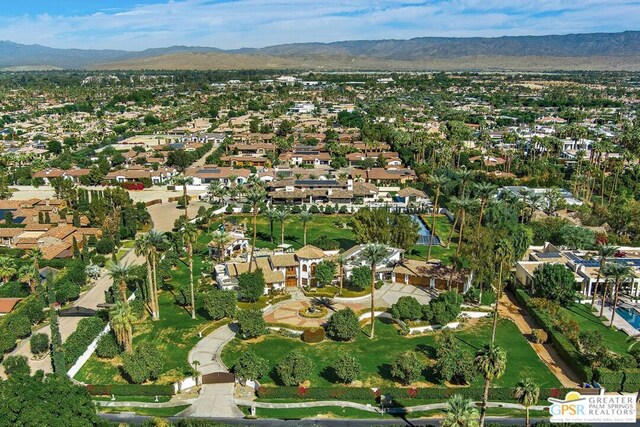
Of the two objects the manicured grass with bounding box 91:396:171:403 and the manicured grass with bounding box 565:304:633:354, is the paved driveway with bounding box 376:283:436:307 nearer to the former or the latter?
the manicured grass with bounding box 565:304:633:354

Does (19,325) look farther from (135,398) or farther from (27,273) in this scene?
(135,398)

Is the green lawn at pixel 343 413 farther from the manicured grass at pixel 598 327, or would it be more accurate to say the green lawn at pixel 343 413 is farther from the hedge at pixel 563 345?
the manicured grass at pixel 598 327

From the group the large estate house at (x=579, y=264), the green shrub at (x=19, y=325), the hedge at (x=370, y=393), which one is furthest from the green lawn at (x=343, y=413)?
the large estate house at (x=579, y=264)

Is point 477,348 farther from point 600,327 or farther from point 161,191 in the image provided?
point 161,191

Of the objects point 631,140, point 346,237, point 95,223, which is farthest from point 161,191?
point 631,140

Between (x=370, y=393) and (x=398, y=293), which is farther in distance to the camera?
(x=398, y=293)

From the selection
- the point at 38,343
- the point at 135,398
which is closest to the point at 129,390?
the point at 135,398
